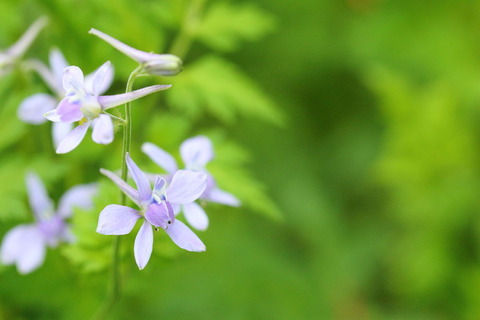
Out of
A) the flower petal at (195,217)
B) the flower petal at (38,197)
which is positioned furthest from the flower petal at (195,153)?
the flower petal at (38,197)

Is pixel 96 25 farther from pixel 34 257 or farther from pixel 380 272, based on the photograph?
pixel 380 272

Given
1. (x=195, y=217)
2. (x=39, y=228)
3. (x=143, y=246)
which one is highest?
(x=195, y=217)

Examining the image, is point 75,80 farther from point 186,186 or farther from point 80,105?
point 186,186

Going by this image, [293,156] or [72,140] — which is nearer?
[72,140]

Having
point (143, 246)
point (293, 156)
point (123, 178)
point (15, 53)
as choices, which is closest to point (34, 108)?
point (15, 53)

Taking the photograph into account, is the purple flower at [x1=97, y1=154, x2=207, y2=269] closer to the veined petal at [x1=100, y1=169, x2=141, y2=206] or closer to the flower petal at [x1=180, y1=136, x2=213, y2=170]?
the veined petal at [x1=100, y1=169, x2=141, y2=206]

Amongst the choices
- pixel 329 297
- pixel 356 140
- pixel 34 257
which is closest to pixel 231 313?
pixel 329 297
